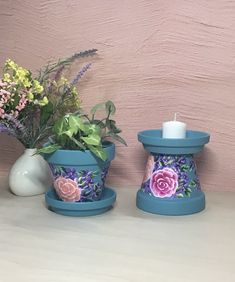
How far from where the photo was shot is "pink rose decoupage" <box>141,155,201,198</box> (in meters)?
0.85

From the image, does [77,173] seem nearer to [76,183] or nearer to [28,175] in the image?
[76,183]

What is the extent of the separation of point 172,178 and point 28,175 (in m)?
0.31

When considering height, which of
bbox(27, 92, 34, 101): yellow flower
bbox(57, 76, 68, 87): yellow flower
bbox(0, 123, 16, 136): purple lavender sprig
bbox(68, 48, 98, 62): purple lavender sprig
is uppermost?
bbox(68, 48, 98, 62): purple lavender sprig

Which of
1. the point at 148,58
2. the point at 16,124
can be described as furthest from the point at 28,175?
the point at 148,58

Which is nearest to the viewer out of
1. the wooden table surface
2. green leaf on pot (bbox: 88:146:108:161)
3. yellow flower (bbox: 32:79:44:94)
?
the wooden table surface

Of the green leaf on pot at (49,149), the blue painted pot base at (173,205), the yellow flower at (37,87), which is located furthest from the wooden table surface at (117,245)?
the yellow flower at (37,87)

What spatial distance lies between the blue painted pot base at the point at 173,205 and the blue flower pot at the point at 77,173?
3.8 inches

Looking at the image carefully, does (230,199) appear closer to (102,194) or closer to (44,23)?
(102,194)

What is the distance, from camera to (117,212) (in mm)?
864

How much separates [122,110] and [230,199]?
30 centimetres

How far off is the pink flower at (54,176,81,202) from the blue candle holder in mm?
127

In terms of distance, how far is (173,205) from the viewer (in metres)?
0.84

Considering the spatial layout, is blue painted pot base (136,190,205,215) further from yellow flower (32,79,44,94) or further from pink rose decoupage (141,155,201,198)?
yellow flower (32,79,44,94)

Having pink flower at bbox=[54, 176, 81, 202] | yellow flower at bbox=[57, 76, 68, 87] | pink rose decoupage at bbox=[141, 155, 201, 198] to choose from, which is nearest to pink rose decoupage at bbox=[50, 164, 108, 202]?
pink flower at bbox=[54, 176, 81, 202]
